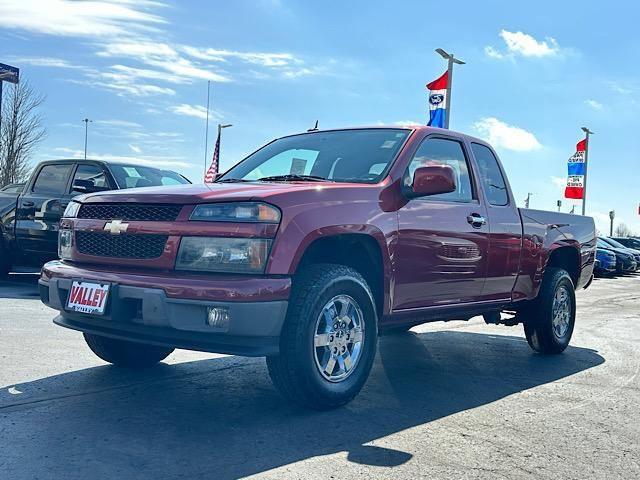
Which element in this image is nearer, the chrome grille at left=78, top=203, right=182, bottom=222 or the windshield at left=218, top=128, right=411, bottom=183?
the chrome grille at left=78, top=203, right=182, bottom=222

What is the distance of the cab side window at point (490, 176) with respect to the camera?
18.8 feet

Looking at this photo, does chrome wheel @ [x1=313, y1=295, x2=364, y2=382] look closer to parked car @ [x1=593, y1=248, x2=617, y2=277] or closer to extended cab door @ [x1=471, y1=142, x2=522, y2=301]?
extended cab door @ [x1=471, y1=142, x2=522, y2=301]

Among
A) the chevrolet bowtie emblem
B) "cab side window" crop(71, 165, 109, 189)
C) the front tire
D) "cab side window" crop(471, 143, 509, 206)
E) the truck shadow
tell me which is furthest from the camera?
"cab side window" crop(71, 165, 109, 189)

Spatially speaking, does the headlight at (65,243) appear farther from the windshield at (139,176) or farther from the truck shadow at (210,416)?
the windshield at (139,176)

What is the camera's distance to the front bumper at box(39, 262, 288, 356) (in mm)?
3579

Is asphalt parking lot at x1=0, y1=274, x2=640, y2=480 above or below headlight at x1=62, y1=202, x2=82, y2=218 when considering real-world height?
below

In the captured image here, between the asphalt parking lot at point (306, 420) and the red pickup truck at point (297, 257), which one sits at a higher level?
the red pickup truck at point (297, 257)

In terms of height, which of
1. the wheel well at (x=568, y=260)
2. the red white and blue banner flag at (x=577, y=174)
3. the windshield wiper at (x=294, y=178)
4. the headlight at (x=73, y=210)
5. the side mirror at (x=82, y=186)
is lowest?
the wheel well at (x=568, y=260)

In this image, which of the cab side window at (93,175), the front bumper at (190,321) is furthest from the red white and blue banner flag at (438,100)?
the front bumper at (190,321)

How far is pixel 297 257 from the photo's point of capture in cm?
380

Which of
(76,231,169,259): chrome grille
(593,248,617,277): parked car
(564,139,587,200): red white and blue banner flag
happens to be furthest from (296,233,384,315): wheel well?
(564,139,587,200): red white and blue banner flag

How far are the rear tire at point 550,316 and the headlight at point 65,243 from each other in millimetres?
4116

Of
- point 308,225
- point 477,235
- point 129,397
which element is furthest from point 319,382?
point 477,235

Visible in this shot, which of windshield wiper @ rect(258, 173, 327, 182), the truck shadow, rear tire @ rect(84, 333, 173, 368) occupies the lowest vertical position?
the truck shadow
